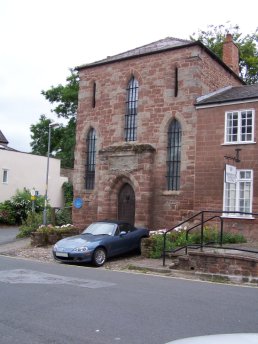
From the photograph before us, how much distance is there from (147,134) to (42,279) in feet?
39.5

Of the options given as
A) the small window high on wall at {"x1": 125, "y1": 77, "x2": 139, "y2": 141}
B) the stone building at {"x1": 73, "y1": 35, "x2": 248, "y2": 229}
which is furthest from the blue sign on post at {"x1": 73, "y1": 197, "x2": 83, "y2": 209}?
the small window high on wall at {"x1": 125, "y1": 77, "x2": 139, "y2": 141}

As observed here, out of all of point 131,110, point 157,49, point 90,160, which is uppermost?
point 157,49

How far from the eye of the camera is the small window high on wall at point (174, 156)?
2145 cm

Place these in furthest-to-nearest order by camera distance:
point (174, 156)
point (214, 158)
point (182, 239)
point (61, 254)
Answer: point (174, 156), point (214, 158), point (182, 239), point (61, 254)

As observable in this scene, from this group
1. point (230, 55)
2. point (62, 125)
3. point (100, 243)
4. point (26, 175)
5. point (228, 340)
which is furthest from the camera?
point (62, 125)

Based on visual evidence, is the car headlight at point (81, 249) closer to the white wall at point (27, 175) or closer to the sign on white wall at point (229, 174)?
the sign on white wall at point (229, 174)

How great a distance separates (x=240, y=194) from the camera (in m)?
19.4

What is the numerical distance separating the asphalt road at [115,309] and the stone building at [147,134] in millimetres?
8910

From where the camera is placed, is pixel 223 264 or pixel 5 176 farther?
pixel 5 176

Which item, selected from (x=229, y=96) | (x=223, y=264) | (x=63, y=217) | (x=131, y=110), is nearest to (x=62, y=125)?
(x=63, y=217)

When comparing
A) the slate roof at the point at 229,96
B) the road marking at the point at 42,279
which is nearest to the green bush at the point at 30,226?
the slate roof at the point at 229,96

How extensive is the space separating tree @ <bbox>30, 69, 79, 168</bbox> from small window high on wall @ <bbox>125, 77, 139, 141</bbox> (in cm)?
2091

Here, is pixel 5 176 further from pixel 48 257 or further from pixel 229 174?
pixel 229 174

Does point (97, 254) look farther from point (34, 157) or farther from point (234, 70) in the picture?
point (34, 157)
